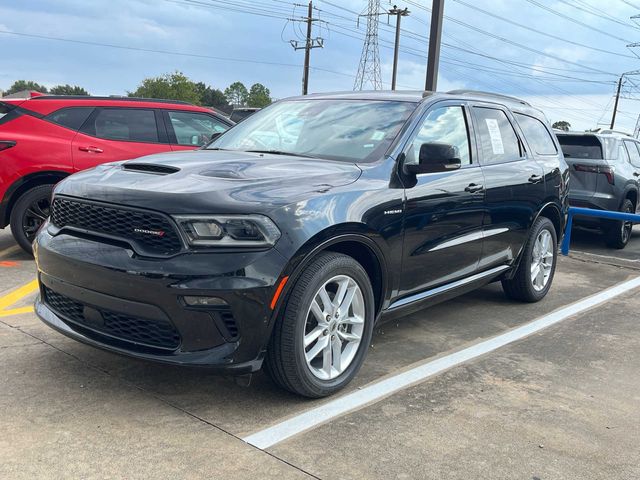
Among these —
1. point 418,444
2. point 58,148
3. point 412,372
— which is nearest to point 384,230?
point 412,372

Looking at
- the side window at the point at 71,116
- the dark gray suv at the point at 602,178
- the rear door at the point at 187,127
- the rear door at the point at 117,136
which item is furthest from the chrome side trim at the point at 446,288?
the side window at the point at 71,116

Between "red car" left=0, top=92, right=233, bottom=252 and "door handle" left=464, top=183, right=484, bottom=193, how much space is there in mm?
4090

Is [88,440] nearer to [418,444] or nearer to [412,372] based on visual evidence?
[418,444]

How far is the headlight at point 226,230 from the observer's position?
2859 millimetres

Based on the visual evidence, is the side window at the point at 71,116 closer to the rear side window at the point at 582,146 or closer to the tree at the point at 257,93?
the rear side window at the point at 582,146

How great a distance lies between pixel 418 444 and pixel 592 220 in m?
7.03

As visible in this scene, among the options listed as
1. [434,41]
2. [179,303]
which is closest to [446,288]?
[179,303]

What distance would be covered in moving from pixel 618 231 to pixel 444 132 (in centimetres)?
586

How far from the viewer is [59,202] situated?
3.39 metres

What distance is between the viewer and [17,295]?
5.15m

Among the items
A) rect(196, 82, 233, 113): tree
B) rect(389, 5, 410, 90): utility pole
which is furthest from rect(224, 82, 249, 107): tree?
rect(389, 5, 410, 90): utility pole

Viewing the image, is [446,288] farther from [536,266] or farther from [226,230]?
[226,230]

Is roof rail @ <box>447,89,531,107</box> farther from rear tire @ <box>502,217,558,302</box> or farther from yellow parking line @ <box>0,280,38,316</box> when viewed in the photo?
yellow parking line @ <box>0,280,38,316</box>

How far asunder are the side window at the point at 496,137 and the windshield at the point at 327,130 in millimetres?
872
